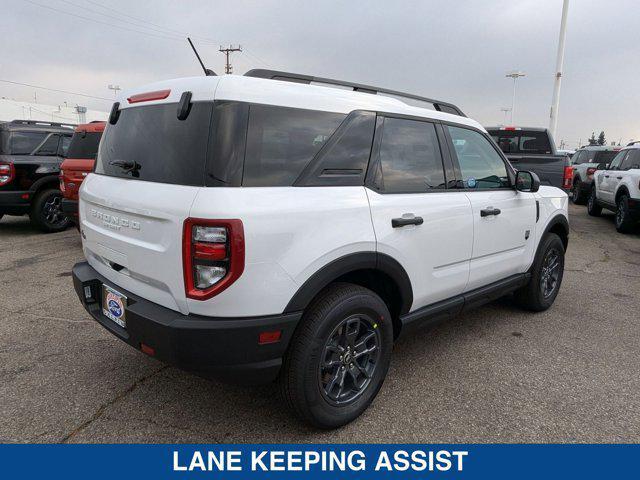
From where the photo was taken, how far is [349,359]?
100 inches

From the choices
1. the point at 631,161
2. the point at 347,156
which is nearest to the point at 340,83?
the point at 347,156

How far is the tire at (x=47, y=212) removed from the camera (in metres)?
7.60

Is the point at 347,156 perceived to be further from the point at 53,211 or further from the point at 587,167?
the point at 587,167

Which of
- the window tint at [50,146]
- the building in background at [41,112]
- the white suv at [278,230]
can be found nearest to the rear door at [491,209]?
the white suv at [278,230]

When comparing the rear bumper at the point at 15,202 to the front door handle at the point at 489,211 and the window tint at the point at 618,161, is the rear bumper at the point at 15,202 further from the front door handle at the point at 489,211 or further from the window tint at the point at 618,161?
the window tint at the point at 618,161

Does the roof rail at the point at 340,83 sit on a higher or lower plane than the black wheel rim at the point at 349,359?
higher

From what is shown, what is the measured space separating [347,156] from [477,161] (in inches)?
57.4

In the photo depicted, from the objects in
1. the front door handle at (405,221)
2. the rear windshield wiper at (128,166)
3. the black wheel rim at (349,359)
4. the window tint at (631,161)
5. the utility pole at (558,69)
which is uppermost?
the utility pole at (558,69)

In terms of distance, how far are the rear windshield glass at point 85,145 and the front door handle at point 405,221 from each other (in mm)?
5073

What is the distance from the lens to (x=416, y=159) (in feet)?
9.59

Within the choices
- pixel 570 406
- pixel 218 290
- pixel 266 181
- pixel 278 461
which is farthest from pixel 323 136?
pixel 570 406

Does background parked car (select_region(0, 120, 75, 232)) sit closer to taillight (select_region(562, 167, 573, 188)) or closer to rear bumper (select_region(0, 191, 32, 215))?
rear bumper (select_region(0, 191, 32, 215))

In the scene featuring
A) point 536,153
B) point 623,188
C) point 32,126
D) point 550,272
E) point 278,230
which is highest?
point 536,153

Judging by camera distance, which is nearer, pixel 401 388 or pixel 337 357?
pixel 337 357
